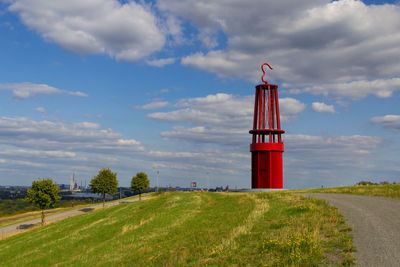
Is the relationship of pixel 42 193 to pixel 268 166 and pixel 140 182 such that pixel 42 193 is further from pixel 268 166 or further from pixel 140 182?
pixel 268 166

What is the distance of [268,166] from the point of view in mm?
47344

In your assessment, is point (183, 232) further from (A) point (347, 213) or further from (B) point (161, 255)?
(A) point (347, 213)

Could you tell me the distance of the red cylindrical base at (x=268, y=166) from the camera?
47312 millimetres

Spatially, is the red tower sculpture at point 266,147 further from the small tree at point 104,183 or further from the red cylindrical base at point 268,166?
the small tree at point 104,183

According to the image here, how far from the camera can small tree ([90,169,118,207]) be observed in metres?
61.2

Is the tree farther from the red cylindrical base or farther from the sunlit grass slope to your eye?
the red cylindrical base

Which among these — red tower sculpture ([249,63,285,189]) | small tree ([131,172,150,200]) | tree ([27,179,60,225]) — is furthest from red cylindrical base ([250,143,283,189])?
tree ([27,179,60,225])

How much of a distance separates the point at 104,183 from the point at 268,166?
3191 centimetres

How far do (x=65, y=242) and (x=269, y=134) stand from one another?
31911mm

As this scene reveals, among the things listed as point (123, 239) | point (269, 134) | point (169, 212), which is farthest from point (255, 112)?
point (123, 239)

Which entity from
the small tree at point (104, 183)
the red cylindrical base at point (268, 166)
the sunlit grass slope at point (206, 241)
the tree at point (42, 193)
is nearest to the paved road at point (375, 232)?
the sunlit grass slope at point (206, 241)

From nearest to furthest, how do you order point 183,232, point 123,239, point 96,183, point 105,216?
1. point 183,232
2. point 123,239
3. point 105,216
4. point 96,183

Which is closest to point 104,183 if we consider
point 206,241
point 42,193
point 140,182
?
point 140,182

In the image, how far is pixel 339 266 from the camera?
10266 mm
